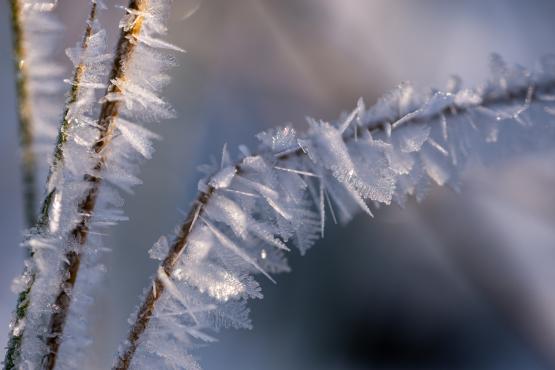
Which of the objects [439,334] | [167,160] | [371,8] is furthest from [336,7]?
[439,334]

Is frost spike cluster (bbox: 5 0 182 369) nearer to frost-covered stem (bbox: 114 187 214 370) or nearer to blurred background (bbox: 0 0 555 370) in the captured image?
frost-covered stem (bbox: 114 187 214 370)

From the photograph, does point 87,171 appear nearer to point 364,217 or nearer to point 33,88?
point 33,88

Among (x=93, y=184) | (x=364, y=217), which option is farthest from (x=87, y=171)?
(x=364, y=217)

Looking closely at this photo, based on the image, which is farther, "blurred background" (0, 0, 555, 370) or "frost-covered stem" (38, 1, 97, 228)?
"blurred background" (0, 0, 555, 370)

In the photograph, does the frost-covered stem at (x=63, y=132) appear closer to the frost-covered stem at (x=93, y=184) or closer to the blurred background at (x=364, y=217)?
the frost-covered stem at (x=93, y=184)

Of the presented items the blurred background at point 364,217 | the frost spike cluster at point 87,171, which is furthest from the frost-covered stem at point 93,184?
the blurred background at point 364,217

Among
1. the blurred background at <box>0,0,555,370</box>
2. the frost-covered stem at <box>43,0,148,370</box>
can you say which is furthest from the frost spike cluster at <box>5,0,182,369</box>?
the blurred background at <box>0,0,555,370</box>

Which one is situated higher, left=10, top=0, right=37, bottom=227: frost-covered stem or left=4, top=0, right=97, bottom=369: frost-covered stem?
left=10, top=0, right=37, bottom=227: frost-covered stem
